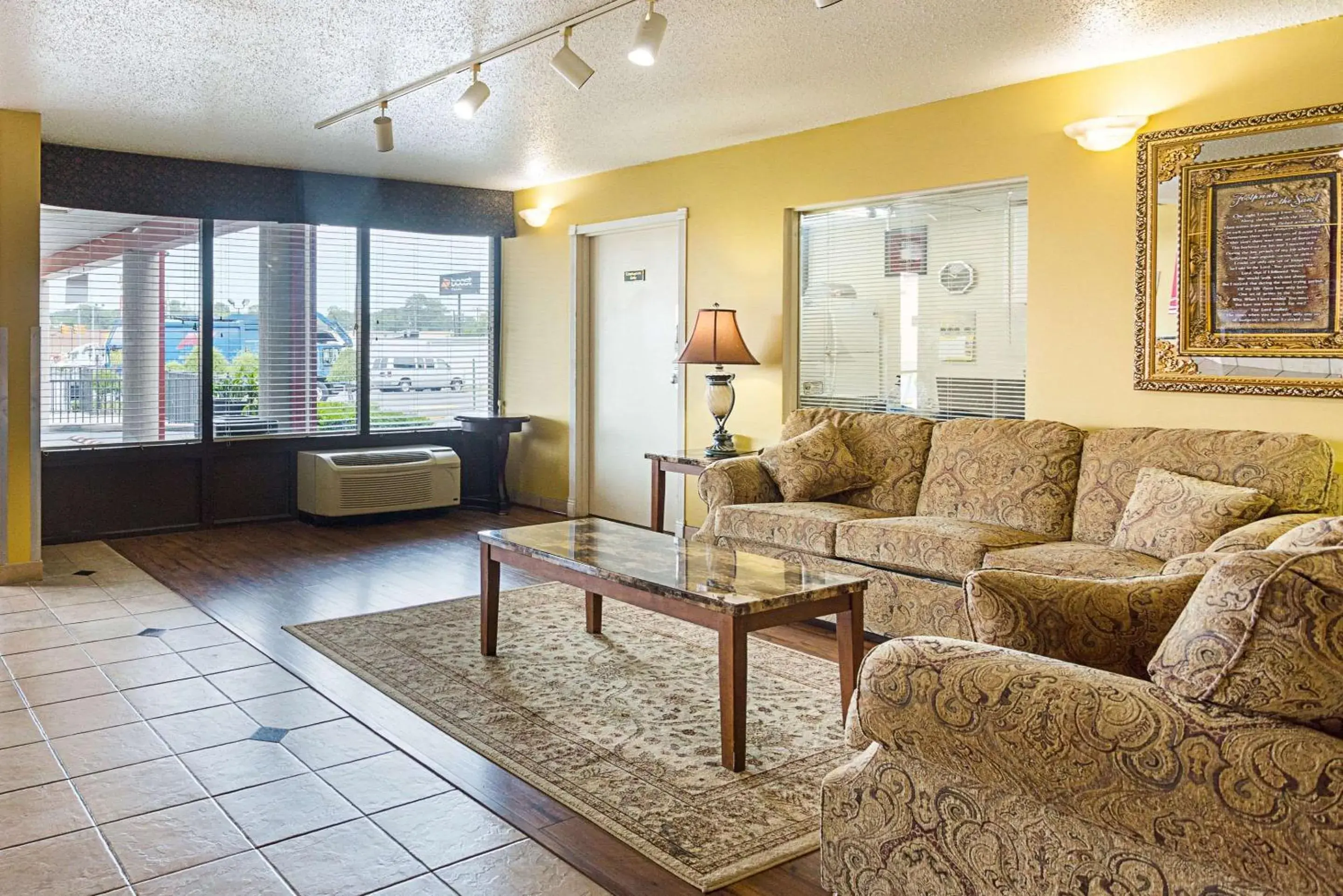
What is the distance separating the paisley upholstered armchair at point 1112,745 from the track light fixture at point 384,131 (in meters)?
3.64

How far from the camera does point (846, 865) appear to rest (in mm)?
2152

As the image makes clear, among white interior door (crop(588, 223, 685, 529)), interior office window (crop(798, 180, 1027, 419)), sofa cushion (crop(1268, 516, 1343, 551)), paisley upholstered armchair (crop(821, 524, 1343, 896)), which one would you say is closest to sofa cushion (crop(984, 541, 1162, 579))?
interior office window (crop(798, 180, 1027, 419))

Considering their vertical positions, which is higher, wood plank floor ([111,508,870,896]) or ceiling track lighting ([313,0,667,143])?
ceiling track lighting ([313,0,667,143])

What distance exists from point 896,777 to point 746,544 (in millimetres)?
2809

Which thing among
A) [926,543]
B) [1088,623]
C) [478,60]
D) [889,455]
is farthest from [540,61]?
[1088,623]

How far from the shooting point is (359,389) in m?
7.44

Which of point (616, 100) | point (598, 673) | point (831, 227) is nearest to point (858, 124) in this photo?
point (831, 227)

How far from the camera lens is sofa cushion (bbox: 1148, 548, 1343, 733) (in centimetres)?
157

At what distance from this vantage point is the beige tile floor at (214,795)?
240 cm

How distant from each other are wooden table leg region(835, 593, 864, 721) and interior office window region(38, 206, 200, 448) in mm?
4880

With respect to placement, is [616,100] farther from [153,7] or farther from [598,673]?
[598,673]

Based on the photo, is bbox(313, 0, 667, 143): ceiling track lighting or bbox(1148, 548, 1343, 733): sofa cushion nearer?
bbox(1148, 548, 1343, 733): sofa cushion

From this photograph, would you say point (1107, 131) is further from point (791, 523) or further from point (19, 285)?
point (19, 285)

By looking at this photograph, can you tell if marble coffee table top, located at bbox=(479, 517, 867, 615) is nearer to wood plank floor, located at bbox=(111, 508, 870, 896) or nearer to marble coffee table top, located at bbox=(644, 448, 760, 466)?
wood plank floor, located at bbox=(111, 508, 870, 896)
